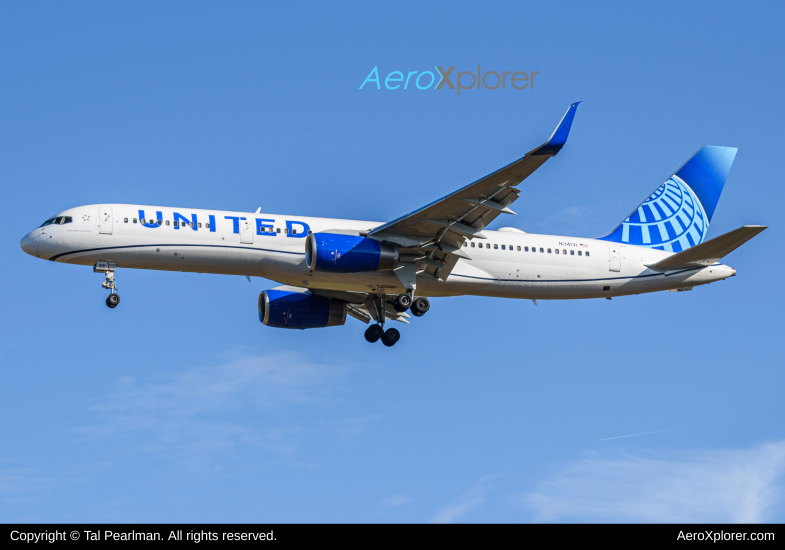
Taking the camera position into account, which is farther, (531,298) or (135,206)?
(531,298)

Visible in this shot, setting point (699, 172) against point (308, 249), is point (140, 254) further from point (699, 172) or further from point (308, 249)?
point (699, 172)

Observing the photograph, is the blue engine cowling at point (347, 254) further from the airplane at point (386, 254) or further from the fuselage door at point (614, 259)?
the fuselage door at point (614, 259)

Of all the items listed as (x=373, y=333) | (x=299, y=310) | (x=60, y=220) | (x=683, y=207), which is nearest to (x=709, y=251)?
(x=683, y=207)

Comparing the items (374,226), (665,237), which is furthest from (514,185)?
(665,237)

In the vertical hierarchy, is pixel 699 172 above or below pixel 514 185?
above

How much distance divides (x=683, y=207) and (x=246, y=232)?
68.9 feet

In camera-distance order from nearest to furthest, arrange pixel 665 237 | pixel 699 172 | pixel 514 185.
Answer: pixel 514 185, pixel 665 237, pixel 699 172

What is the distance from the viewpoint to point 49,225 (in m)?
36.1

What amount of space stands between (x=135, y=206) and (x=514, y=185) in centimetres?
1391

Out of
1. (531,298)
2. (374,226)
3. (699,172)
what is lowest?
(531,298)

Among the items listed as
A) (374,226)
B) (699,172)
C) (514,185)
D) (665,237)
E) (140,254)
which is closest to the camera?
(514,185)

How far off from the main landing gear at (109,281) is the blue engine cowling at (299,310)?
7.77 m

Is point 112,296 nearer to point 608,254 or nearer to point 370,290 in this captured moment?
point 370,290

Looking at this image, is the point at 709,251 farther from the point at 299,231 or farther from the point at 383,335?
the point at 299,231
